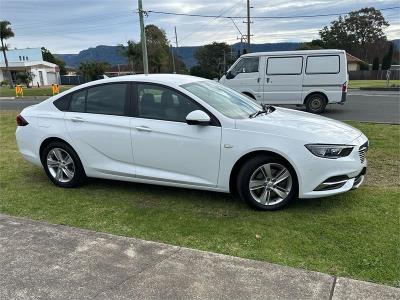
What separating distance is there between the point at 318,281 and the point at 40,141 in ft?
13.9

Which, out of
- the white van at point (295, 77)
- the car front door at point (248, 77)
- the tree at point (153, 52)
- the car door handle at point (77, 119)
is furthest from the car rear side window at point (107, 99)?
the tree at point (153, 52)

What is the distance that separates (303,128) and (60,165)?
333cm

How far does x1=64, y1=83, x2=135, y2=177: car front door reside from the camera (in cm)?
538

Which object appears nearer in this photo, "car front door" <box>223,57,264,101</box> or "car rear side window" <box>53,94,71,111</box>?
"car rear side window" <box>53,94,71,111</box>

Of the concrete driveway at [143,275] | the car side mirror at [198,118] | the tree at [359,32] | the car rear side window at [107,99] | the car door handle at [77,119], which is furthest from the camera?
the tree at [359,32]

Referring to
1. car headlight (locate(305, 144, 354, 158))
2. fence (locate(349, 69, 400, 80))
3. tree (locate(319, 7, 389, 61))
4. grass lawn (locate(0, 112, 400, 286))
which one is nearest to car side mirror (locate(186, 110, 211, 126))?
grass lawn (locate(0, 112, 400, 286))

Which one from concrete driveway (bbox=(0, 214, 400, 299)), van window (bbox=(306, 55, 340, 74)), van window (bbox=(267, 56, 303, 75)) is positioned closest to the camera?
concrete driveway (bbox=(0, 214, 400, 299))

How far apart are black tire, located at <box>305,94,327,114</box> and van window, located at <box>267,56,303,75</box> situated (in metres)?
0.98

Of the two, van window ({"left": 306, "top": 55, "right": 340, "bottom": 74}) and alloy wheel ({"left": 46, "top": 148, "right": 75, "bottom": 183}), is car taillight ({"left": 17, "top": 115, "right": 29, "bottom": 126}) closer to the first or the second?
alloy wheel ({"left": 46, "top": 148, "right": 75, "bottom": 183})

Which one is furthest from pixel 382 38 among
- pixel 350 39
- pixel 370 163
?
pixel 370 163

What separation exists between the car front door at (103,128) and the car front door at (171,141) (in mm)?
165

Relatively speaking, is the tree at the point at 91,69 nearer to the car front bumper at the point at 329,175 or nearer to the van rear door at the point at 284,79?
the van rear door at the point at 284,79

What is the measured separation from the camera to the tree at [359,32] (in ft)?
254

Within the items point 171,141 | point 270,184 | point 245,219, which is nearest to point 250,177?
point 270,184
